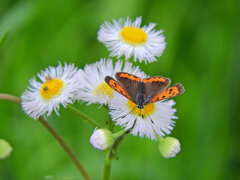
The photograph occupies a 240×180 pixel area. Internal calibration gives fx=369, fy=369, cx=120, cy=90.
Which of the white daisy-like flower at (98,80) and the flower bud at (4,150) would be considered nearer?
the flower bud at (4,150)

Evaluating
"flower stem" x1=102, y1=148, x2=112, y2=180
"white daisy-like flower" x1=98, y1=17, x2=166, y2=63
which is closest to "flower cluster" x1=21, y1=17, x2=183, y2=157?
"white daisy-like flower" x1=98, y1=17, x2=166, y2=63

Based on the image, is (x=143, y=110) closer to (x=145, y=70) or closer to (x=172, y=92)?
(x=172, y=92)

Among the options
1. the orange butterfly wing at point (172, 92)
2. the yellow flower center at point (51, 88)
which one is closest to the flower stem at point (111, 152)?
the orange butterfly wing at point (172, 92)

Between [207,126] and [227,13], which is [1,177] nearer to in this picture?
[207,126]

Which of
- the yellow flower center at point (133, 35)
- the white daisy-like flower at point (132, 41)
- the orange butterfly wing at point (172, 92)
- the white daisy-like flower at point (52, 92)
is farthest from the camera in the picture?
the yellow flower center at point (133, 35)

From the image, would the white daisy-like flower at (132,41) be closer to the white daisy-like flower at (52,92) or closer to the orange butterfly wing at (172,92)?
the white daisy-like flower at (52,92)

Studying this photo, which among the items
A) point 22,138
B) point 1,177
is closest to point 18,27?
point 22,138
